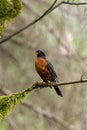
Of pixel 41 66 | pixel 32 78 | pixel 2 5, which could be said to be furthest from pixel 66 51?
pixel 2 5

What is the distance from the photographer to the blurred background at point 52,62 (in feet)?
31.9

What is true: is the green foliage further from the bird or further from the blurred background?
the blurred background

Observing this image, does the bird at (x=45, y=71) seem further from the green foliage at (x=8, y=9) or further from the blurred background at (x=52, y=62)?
the blurred background at (x=52, y=62)

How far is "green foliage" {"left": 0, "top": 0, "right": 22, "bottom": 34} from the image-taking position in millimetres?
5156

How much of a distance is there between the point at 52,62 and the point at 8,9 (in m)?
5.58

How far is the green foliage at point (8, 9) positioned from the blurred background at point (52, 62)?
3.13 metres

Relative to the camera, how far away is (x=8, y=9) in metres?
5.21

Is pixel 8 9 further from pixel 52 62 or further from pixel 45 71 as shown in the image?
pixel 52 62

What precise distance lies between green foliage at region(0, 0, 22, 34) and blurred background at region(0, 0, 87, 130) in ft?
10.3

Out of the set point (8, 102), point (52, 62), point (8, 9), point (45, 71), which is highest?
point (8, 9)

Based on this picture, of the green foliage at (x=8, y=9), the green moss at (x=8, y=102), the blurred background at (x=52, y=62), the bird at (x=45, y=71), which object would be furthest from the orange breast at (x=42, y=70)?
the blurred background at (x=52, y=62)

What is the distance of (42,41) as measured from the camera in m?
10.8

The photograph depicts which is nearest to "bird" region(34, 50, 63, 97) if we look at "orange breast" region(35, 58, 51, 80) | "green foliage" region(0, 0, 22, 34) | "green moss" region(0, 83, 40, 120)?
"orange breast" region(35, 58, 51, 80)

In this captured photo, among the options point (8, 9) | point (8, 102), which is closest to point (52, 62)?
point (8, 9)
